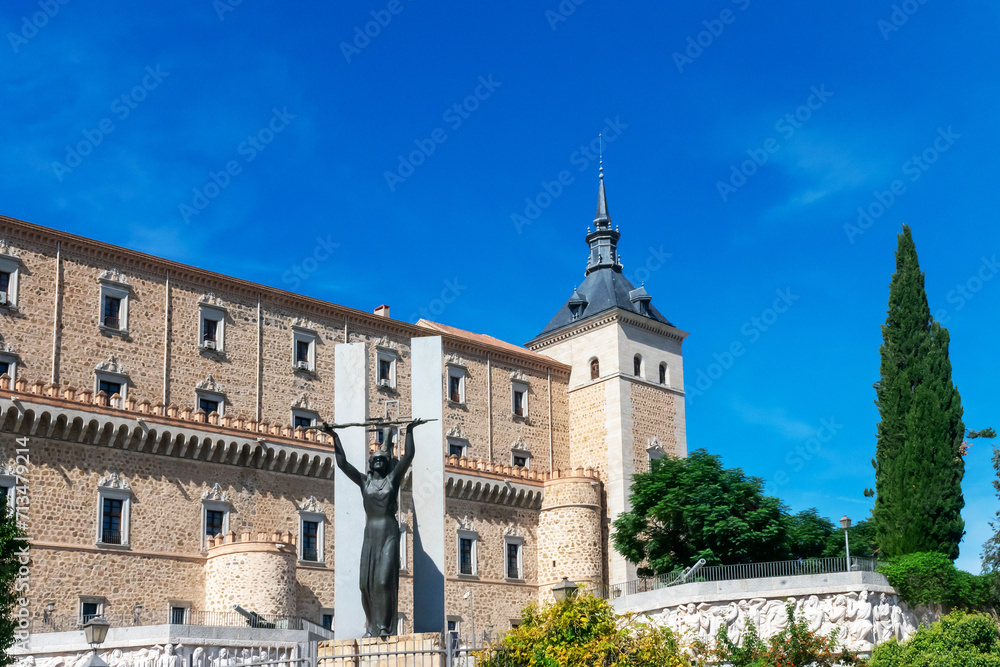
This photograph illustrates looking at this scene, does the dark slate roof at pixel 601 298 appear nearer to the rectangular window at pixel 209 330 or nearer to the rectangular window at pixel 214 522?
the rectangular window at pixel 209 330

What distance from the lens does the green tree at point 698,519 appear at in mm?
41125

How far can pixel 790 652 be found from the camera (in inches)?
1102

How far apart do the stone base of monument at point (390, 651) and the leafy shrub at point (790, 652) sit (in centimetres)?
1479

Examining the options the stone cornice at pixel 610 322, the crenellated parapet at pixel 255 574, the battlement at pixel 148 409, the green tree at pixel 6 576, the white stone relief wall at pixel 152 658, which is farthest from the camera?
the stone cornice at pixel 610 322

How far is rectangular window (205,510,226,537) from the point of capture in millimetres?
35844

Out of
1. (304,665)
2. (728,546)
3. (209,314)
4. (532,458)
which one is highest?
(209,314)

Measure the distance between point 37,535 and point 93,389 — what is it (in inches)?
205

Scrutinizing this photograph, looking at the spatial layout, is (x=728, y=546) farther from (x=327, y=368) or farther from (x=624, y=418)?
(x=327, y=368)

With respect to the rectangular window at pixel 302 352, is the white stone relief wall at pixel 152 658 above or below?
below

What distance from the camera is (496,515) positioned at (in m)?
44.0

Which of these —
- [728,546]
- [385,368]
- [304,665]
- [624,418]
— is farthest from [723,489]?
[304,665]
